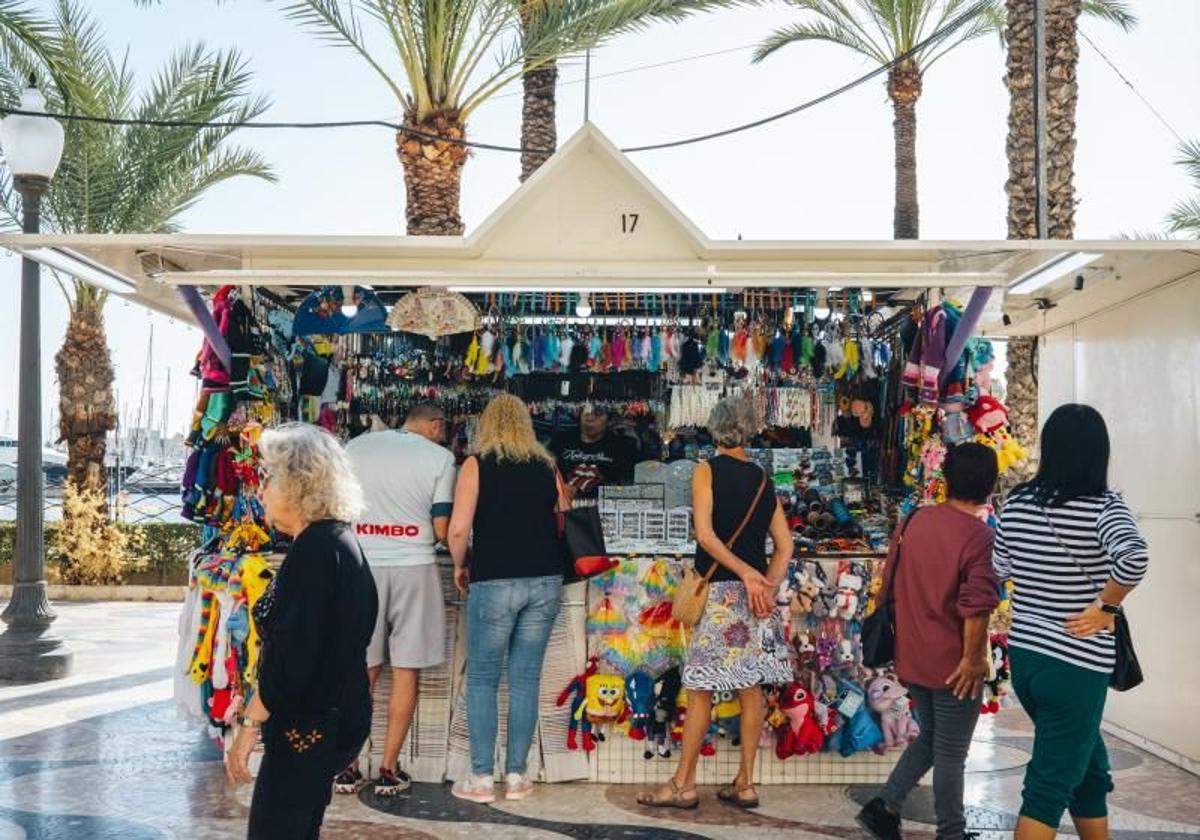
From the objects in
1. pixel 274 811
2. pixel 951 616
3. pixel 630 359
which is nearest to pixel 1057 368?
pixel 630 359

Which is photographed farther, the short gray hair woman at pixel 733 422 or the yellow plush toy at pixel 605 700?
the yellow plush toy at pixel 605 700

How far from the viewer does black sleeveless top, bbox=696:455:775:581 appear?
5320mm

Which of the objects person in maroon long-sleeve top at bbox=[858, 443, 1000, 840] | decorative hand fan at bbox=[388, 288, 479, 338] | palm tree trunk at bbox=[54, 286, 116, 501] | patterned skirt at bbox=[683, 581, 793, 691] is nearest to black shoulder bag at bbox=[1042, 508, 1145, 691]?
person in maroon long-sleeve top at bbox=[858, 443, 1000, 840]

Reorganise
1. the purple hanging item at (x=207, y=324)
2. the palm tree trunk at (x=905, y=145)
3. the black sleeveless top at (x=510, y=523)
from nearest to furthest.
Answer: the black sleeveless top at (x=510, y=523)
the purple hanging item at (x=207, y=324)
the palm tree trunk at (x=905, y=145)

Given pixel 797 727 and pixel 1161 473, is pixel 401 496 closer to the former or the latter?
pixel 797 727

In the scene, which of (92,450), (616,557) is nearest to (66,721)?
(616,557)

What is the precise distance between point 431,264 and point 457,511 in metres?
1.70

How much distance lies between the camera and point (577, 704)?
5934mm

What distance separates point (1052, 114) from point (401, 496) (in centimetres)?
968

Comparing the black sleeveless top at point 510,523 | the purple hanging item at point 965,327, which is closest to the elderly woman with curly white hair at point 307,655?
the black sleeveless top at point 510,523

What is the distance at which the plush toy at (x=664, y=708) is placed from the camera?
584 cm

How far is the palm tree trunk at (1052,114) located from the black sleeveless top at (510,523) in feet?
28.0

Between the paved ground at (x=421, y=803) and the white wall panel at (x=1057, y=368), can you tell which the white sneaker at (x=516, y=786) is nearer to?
the paved ground at (x=421, y=803)

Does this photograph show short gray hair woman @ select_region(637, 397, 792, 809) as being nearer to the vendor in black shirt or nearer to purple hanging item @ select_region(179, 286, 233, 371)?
the vendor in black shirt
